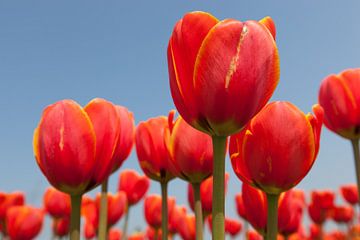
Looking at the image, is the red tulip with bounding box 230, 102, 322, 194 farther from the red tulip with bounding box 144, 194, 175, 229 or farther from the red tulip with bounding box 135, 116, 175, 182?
the red tulip with bounding box 144, 194, 175, 229

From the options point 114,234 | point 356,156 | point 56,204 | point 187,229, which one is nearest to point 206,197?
point 187,229

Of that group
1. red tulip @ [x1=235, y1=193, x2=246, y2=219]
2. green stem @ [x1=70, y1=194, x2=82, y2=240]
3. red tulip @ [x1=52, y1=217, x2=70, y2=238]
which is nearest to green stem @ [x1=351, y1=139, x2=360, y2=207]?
red tulip @ [x1=235, y1=193, x2=246, y2=219]

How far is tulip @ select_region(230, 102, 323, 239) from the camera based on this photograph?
3.89ft

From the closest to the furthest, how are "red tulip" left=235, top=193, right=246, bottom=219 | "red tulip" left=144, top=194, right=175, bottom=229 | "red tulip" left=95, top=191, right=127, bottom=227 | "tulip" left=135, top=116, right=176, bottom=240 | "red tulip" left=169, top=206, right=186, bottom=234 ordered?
"tulip" left=135, top=116, right=176, bottom=240 < "red tulip" left=235, top=193, right=246, bottom=219 < "red tulip" left=95, top=191, right=127, bottom=227 < "red tulip" left=144, top=194, right=175, bottom=229 < "red tulip" left=169, top=206, right=186, bottom=234

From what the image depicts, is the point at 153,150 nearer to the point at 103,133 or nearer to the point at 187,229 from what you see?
the point at 103,133

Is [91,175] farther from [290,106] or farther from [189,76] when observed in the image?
[290,106]

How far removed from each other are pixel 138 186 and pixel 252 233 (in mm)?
865

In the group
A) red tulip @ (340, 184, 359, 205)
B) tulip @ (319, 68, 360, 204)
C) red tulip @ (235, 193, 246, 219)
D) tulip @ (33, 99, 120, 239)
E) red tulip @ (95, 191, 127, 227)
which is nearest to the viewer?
tulip @ (33, 99, 120, 239)

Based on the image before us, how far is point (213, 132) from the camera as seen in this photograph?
105 centimetres

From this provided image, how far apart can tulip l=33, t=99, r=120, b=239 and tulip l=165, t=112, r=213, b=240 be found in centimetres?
27

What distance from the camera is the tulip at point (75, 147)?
1.28m

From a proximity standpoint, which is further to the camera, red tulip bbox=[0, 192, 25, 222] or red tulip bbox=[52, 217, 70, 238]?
red tulip bbox=[0, 192, 25, 222]

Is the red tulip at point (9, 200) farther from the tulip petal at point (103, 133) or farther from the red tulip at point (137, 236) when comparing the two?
the tulip petal at point (103, 133)

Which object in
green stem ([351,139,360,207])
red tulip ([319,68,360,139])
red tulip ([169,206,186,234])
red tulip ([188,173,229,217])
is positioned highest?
red tulip ([319,68,360,139])
